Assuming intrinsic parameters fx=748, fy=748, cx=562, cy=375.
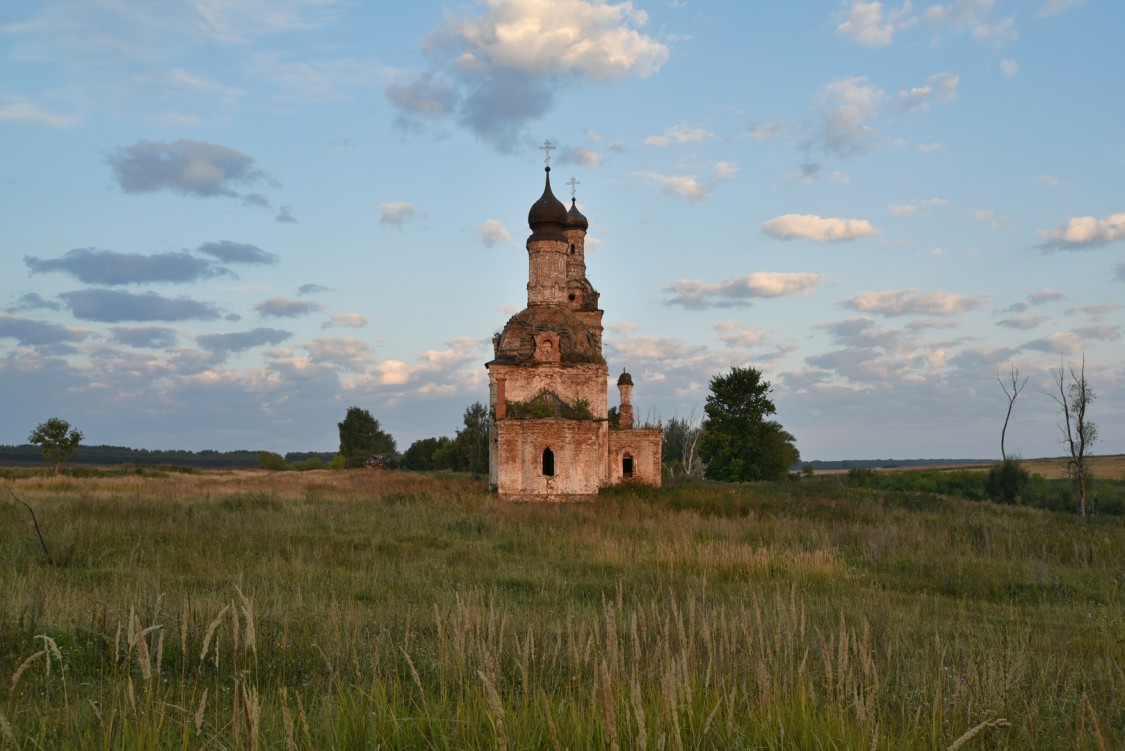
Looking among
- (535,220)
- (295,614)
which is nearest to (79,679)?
(295,614)

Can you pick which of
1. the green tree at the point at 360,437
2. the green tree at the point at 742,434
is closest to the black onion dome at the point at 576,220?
the green tree at the point at 742,434

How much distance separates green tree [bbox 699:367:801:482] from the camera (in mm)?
47375

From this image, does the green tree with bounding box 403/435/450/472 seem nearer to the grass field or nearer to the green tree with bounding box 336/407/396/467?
the green tree with bounding box 336/407/396/467

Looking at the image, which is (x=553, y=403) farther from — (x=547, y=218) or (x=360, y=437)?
(x=360, y=437)

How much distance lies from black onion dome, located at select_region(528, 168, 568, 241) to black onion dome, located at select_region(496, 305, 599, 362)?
3.08m

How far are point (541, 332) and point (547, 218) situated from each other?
518 cm

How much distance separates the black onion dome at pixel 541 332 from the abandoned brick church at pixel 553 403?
0.04 metres

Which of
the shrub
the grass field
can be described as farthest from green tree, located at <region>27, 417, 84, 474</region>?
the shrub

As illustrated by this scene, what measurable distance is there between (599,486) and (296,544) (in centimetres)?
1612

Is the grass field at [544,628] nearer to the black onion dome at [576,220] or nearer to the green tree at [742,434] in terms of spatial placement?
the black onion dome at [576,220]

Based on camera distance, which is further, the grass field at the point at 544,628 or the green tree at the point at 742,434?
the green tree at the point at 742,434

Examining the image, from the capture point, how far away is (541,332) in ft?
94.1

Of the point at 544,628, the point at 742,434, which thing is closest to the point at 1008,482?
the point at 742,434

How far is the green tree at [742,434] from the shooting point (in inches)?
1865
